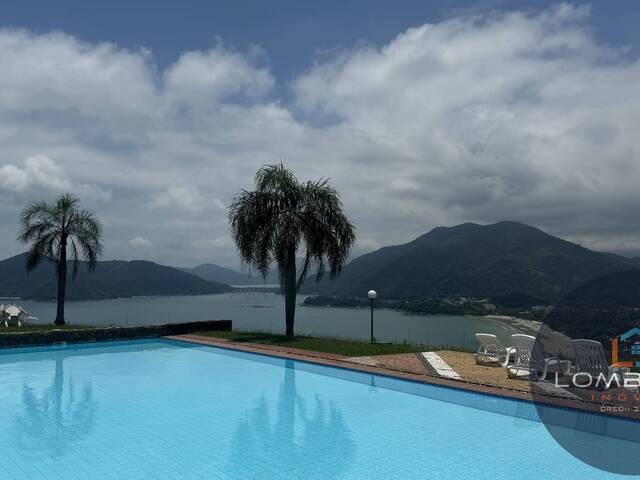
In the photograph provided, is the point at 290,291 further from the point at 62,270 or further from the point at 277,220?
the point at 62,270

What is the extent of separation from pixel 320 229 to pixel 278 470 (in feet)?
41.8

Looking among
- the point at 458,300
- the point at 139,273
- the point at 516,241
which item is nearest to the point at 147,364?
the point at 458,300

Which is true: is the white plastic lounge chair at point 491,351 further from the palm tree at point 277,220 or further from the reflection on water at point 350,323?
the palm tree at point 277,220

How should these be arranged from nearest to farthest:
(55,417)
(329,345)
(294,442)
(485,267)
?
1. (294,442)
2. (55,417)
3. (329,345)
4. (485,267)

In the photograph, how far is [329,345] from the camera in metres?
17.0

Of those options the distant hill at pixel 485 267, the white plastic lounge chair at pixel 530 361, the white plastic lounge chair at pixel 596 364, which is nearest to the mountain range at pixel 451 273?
the distant hill at pixel 485 267

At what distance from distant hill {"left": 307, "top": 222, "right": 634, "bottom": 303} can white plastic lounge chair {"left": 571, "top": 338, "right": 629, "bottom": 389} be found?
47.7 metres

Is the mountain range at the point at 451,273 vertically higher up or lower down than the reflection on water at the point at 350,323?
higher up

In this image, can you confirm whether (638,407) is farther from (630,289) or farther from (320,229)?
(630,289)

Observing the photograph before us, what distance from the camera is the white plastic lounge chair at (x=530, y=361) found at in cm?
1115

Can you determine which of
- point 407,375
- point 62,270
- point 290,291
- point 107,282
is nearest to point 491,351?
point 407,375

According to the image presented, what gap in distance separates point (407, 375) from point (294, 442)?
4.69 m

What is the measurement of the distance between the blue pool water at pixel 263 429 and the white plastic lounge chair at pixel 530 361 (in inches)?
72.6

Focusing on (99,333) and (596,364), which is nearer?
(596,364)
